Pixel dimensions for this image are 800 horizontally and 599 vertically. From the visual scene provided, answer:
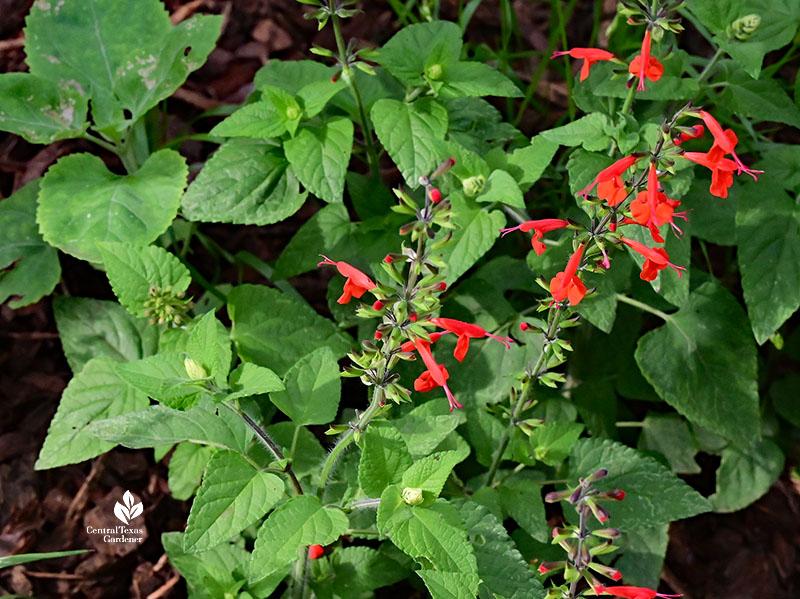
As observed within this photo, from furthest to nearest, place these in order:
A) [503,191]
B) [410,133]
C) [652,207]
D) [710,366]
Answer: [710,366] < [410,133] < [503,191] < [652,207]

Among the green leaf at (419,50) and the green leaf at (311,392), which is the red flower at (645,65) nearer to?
the green leaf at (419,50)

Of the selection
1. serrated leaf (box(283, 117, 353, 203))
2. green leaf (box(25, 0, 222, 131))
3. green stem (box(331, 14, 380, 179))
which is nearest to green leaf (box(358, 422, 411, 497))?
serrated leaf (box(283, 117, 353, 203))

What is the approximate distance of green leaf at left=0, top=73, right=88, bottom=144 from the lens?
2.00 meters

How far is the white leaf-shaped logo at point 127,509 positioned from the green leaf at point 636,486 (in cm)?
116

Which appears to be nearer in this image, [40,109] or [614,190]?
[614,190]

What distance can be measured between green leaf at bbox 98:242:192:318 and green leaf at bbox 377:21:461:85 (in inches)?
27.2

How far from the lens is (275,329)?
193cm

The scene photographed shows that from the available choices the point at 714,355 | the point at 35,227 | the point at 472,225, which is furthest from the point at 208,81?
Result: the point at 714,355

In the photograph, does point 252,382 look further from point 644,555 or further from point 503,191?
point 644,555

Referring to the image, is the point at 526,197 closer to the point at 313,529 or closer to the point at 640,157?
the point at 640,157

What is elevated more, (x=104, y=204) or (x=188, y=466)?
(x=104, y=204)

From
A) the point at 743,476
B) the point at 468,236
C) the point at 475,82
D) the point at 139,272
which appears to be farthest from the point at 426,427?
the point at 743,476

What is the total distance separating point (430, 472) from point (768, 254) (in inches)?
40.4

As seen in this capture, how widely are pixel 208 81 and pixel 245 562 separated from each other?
161cm
